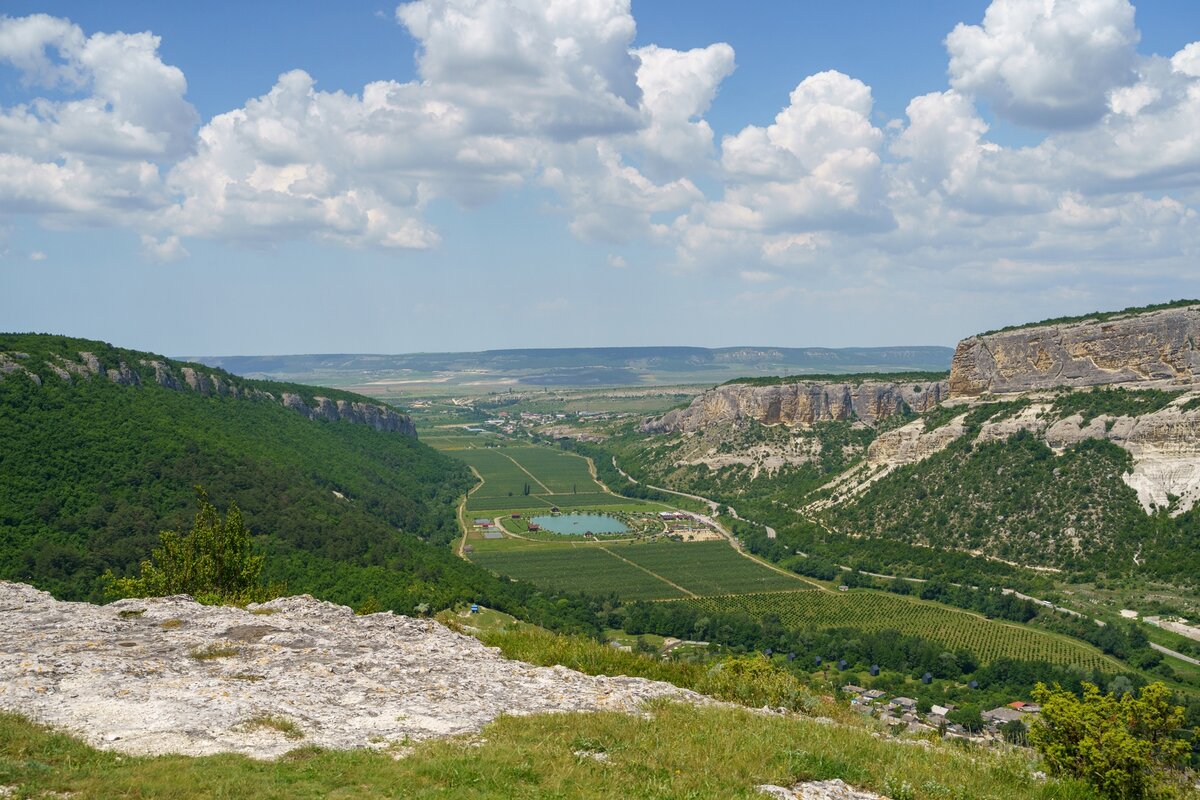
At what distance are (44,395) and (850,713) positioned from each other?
85684mm

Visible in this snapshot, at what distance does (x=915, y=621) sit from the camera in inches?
3113

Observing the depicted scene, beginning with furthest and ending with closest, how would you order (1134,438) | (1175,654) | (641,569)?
1. (641,569)
2. (1134,438)
3. (1175,654)

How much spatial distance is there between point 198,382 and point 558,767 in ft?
408

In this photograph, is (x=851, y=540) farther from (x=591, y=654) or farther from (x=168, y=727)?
(x=168, y=727)

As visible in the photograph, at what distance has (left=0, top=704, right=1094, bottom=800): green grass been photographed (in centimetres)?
1174

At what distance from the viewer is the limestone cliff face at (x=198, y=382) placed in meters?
85.1

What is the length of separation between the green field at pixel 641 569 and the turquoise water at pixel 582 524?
12.3 metres

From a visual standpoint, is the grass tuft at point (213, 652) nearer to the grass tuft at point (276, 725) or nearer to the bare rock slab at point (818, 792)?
the grass tuft at point (276, 725)

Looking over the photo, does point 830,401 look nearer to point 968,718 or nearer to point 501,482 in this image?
point 501,482

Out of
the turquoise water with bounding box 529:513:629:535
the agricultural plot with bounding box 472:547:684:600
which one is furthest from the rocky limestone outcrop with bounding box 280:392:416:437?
the agricultural plot with bounding box 472:547:684:600

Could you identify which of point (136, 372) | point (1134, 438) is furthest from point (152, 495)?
point (1134, 438)

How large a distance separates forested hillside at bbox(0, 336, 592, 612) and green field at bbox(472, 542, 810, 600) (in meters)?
12.4

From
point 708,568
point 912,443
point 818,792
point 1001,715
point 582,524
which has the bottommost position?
point 582,524

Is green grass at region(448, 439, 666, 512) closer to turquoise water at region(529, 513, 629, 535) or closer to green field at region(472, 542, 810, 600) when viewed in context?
turquoise water at region(529, 513, 629, 535)
